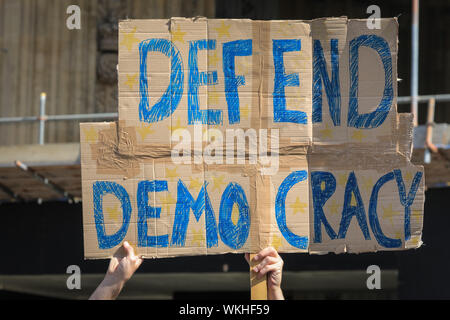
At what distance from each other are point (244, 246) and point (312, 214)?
403mm

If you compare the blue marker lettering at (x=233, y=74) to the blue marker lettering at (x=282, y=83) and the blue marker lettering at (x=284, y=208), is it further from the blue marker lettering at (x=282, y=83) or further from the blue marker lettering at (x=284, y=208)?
the blue marker lettering at (x=284, y=208)

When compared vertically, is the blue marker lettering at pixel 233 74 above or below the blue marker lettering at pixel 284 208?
above

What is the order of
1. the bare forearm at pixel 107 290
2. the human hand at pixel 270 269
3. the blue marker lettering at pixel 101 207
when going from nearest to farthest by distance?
the bare forearm at pixel 107 290 → the human hand at pixel 270 269 → the blue marker lettering at pixel 101 207

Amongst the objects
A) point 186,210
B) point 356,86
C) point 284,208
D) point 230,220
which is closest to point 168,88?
point 186,210

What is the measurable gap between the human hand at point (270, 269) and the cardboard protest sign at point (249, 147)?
0.09m

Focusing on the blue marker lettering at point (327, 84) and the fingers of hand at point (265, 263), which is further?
the blue marker lettering at point (327, 84)

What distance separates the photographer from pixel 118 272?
423cm

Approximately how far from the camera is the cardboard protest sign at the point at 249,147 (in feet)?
14.7

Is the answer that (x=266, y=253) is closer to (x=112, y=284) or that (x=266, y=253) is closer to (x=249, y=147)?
(x=249, y=147)

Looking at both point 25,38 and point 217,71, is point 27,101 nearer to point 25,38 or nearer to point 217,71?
point 25,38

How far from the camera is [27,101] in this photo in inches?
482

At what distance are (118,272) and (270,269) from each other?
74 cm

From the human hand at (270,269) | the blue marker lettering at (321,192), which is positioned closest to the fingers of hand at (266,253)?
the human hand at (270,269)
